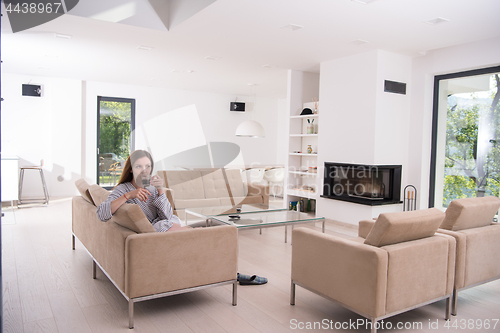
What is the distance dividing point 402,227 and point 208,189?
4106mm

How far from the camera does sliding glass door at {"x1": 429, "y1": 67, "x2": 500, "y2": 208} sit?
507cm

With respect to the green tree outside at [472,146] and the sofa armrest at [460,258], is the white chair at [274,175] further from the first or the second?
the sofa armrest at [460,258]

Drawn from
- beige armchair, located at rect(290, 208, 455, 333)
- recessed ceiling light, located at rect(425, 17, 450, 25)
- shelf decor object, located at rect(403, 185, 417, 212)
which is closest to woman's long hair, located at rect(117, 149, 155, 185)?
beige armchair, located at rect(290, 208, 455, 333)

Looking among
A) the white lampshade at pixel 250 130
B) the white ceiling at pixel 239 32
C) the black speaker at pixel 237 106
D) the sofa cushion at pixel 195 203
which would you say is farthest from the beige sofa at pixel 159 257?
the black speaker at pixel 237 106

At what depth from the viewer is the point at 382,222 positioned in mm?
2359

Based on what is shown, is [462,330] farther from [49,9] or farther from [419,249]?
[49,9]

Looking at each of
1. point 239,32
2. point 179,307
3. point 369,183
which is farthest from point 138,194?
point 369,183

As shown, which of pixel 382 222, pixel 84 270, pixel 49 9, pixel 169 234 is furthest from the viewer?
pixel 49 9

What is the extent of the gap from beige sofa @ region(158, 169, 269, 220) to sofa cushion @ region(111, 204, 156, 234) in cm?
304

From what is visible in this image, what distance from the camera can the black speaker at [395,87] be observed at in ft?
18.2

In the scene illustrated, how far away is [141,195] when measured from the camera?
2.71 metres

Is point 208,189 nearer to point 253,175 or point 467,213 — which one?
point 253,175

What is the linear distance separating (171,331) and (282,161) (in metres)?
9.08

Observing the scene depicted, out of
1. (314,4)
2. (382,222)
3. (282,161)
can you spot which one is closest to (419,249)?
(382,222)
